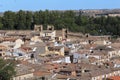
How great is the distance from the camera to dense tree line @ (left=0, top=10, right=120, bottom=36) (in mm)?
52844

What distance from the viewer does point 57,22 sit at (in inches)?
2127

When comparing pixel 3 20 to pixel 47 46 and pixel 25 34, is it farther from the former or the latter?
pixel 47 46

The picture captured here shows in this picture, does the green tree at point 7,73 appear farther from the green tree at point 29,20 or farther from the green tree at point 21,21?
the green tree at point 29,20

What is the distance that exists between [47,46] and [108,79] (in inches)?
476

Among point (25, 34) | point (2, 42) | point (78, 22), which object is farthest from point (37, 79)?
point (78, 22)

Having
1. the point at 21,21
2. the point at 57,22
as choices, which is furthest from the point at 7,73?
the point at 57,22

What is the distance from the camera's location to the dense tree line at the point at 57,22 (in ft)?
173

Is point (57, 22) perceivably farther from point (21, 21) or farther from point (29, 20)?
point (21, 21)

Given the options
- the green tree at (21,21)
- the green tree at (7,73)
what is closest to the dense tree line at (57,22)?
the green tree at (21,21)

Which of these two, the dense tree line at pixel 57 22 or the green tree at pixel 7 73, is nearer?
the green tree at pixel 7 73

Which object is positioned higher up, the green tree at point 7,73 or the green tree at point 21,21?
the green tree at point 21,21

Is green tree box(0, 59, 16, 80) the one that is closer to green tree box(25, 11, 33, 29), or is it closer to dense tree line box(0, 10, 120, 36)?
dense tree line box(0, 10, 120, 36)

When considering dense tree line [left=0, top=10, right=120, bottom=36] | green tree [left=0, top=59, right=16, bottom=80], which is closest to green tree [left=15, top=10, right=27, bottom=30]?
dense tree line [left=0, top=10, right=120, bottom=36]

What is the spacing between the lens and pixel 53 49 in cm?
3381
